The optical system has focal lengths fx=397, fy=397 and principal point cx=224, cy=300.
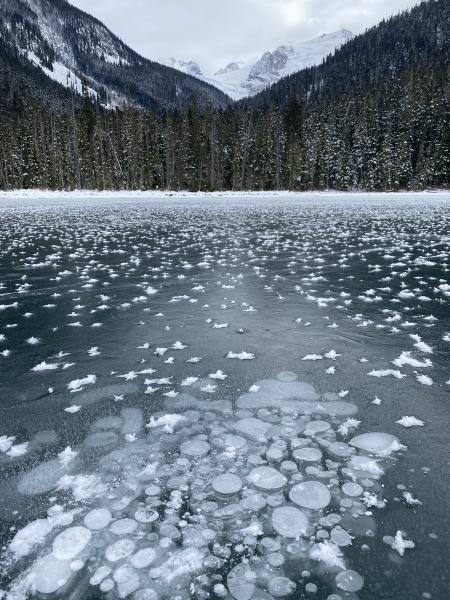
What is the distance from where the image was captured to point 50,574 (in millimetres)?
2424

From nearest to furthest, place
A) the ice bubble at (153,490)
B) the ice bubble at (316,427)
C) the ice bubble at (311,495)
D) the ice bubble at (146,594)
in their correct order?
1. the ice bubble at (146,594)
2. the ice bubble at (311,495)
3. the ice bubble at (153,490)
4. the ice bubble at (316,427)

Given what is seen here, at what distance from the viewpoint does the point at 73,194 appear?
57.8m

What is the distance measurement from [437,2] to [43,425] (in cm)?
21141

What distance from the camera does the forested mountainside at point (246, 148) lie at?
67.7 metres

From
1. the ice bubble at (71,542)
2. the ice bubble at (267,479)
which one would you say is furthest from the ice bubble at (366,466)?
the ice bubble at (71,542)

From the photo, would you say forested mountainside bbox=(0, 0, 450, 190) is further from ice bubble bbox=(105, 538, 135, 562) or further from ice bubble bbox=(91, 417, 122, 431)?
ice bubble bbox=(105, 538, 135, 562)

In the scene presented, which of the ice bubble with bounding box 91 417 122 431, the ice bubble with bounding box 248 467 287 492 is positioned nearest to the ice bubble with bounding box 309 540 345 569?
the ice bubble with bounding box 248 467 287 492

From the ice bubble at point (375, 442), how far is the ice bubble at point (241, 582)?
5.36 ft

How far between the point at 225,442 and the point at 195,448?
29 centimetres

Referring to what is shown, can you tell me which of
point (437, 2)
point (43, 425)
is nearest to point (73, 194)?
point (43, 425)

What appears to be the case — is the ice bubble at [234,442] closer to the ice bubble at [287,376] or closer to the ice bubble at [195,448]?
the ice bubble at [195,448]

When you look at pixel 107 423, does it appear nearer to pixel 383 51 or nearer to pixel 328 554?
pixel 328 554

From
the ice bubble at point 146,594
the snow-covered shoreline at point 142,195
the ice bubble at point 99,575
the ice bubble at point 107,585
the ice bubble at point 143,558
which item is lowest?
the snow-covered shoreline at point 142,195

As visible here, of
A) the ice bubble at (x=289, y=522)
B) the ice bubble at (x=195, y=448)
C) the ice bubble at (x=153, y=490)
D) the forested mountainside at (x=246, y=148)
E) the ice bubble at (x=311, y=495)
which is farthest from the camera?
the forested mountainside at (x=246, y=148)
